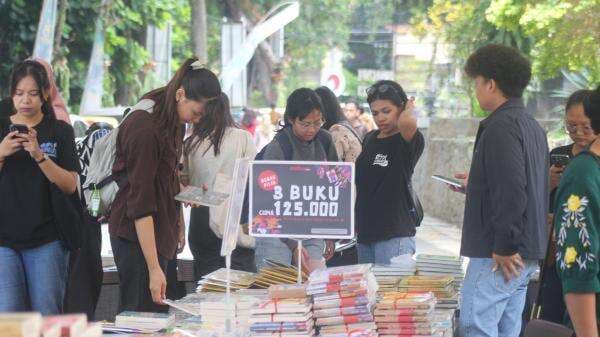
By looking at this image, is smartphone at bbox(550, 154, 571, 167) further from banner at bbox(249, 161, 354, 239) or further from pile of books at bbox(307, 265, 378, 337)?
pile of books at bbox(307, 265, 378, 337)

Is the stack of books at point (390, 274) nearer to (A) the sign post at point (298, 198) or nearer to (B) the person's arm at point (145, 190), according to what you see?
(A) the sign post at point (298, 198)

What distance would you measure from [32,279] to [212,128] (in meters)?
1.78

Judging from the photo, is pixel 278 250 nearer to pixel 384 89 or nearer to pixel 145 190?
pixel 384 89

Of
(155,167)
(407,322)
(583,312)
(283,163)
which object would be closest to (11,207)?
(155,167)

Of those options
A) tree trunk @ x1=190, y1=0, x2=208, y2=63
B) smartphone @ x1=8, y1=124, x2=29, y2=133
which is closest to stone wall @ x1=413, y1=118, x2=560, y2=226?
smartphone @ x1=8, y1=124, x2=29, y2=133

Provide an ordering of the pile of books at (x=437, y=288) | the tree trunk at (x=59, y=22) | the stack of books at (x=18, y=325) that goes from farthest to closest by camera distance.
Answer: the tree trunk at (x=59, y=22)
the pile of books at (x=437, y=288)
the stack of books at (x=18, y=325)

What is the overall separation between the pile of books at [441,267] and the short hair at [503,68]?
1207 millimetres

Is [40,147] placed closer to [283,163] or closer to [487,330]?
[283,163]

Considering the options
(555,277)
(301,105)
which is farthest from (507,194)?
(301,105)

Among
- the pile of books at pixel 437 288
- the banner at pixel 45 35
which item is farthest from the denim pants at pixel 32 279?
the banner at pixel 45 35

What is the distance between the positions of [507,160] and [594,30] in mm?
8194

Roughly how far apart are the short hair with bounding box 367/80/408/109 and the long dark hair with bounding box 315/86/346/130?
1554 mm

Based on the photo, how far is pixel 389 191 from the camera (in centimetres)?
670

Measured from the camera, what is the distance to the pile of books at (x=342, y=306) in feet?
15.9
